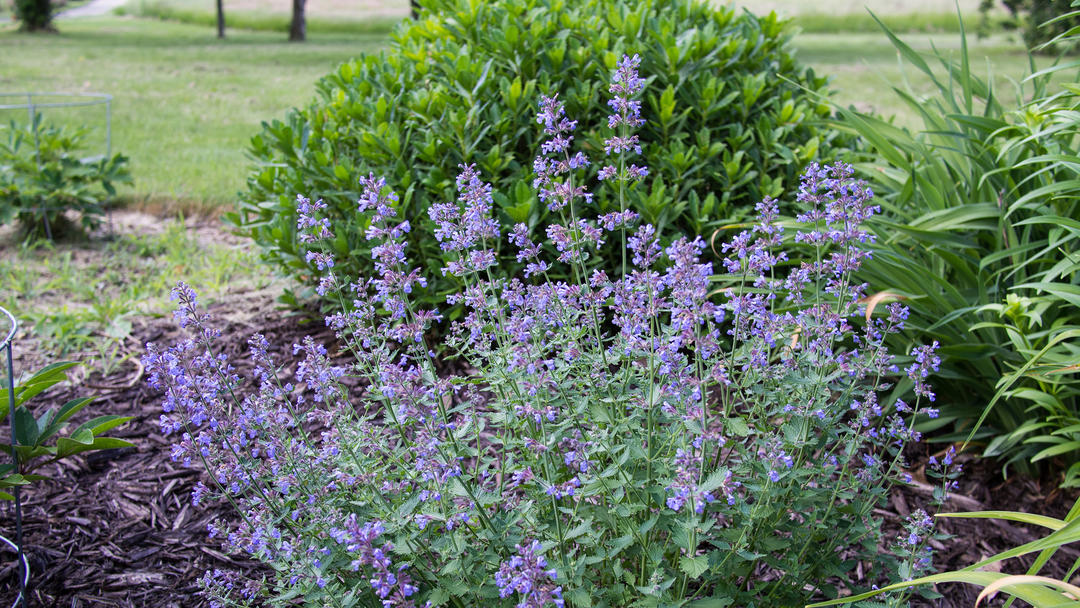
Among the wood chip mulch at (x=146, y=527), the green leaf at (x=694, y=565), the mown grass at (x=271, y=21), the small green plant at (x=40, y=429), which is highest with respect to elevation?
the mown grass at (x=271, y=21)

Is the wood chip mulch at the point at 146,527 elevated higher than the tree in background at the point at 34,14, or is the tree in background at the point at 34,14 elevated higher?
the tree in background at the point at 34,14

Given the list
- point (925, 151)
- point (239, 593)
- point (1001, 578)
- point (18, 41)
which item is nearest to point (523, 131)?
point (925, 151)

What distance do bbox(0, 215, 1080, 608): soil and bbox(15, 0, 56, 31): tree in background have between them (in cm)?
1946

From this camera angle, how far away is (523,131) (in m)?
3.49

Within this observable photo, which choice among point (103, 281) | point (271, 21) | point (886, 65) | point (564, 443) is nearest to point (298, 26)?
point (271, 21)

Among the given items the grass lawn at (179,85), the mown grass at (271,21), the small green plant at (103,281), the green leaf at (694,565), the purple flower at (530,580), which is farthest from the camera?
the mown grass at (271,21)

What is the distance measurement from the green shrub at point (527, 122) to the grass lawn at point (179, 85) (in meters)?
2.39

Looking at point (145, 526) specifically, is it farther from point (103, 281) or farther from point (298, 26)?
point (298, 26)

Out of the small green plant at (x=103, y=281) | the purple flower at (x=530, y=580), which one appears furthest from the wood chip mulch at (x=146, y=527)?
the purple flower at (x=530, y=580)

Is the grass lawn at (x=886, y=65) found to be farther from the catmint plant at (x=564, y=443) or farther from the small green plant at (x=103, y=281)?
the catmint plant at (x=564, y=443)

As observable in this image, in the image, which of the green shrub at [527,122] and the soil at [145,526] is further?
the green shrub at [527,122]

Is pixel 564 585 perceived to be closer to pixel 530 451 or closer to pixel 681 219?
pixel 530 451

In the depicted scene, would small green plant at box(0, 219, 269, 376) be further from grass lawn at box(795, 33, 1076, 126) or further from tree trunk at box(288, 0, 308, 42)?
tree trunk at box(288, 0, 308, 42)

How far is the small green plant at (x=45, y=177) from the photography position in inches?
208
